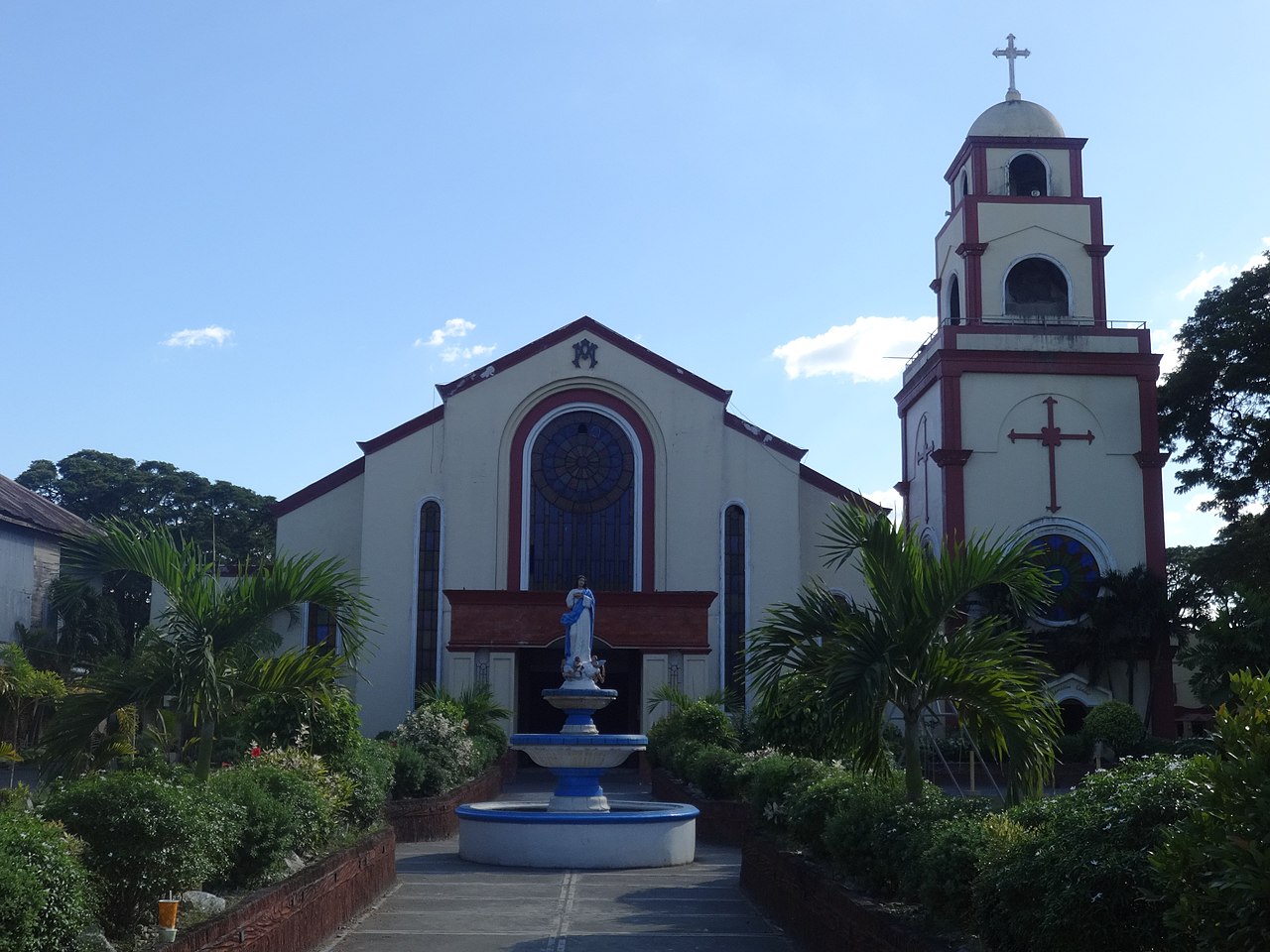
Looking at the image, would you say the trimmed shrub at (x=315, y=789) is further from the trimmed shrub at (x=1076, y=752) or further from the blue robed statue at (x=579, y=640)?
the trimmed shrub at (x=1076, y=752)

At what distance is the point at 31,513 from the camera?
39375mm

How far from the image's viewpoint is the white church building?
3350cm

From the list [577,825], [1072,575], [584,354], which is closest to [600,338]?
[584,354]

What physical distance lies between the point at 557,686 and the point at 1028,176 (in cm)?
1894

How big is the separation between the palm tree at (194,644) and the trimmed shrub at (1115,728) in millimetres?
22802

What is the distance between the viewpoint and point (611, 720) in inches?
1367

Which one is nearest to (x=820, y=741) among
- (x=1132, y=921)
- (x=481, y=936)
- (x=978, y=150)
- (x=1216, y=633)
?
(x=481, y=936)

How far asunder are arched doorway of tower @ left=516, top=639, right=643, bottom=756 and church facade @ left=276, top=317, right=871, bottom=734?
2.6 inches

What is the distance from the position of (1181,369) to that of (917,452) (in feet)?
25.3

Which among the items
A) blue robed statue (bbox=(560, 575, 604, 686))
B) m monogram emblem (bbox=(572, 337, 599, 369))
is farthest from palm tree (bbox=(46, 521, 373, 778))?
m monogram emblem (bbox=(572, 337, 599, 369))

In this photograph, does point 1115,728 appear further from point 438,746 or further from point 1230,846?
point 1230,846

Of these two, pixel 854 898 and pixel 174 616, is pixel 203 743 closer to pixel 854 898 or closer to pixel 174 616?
pixel 174 616

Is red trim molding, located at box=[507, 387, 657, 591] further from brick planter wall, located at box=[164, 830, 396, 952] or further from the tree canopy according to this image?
the tree canopy

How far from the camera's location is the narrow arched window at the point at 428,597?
3409 centimetres
